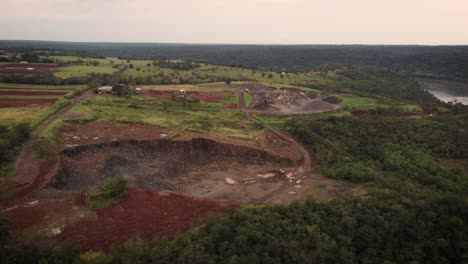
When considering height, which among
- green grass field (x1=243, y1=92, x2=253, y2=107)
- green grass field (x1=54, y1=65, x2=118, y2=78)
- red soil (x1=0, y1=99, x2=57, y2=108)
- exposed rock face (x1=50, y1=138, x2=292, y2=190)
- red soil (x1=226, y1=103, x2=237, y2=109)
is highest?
green grass field (x1=54, y1=65, x2=118, y2=78)

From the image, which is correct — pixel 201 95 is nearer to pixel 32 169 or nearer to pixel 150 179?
pixel 150 179

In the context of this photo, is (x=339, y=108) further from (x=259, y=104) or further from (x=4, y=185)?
(x=4, y=185)

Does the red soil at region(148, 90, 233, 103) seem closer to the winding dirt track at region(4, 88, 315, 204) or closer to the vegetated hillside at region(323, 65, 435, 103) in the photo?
the winding dirt track at region(4, 88, 315, 204)

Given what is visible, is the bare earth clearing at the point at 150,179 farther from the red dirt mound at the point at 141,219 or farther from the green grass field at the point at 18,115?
the green grass field at the point at 18,115

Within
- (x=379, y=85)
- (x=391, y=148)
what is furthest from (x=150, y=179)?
(x=379, y=85)

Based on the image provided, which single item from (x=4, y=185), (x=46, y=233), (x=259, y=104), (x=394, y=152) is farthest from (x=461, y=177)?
(x=4, y=185)

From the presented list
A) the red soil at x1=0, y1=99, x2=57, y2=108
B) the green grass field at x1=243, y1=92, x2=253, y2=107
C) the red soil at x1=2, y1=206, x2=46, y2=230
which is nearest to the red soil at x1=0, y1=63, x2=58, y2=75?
the red soil at x1=0, y1=99, x2=57, y2=108
